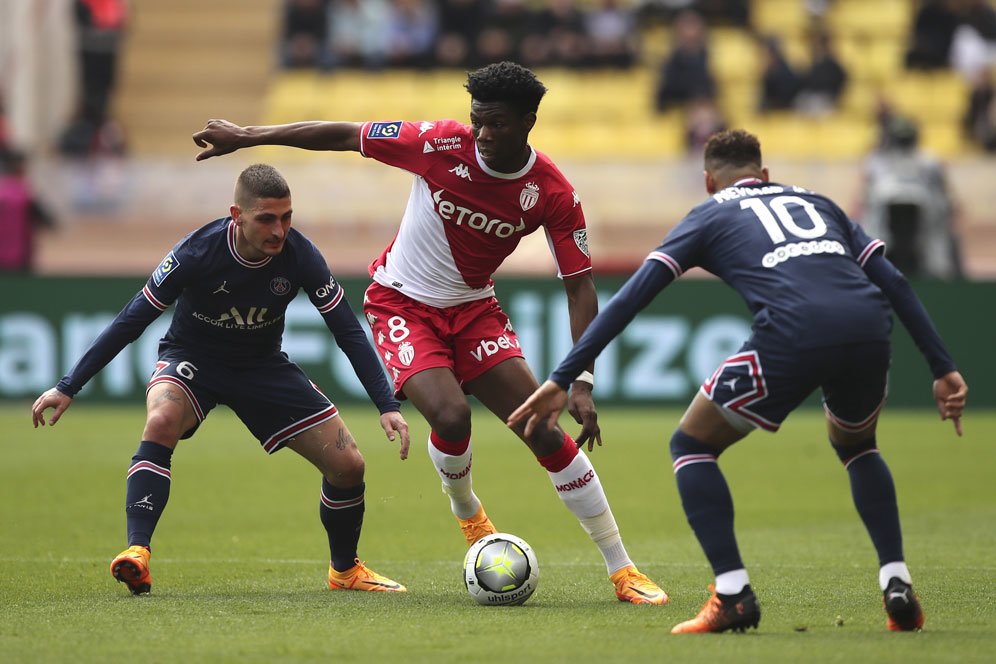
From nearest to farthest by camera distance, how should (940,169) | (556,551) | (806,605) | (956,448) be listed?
1. (806,605)
2. (556,551)
3. (956,448)
4. (940,169)

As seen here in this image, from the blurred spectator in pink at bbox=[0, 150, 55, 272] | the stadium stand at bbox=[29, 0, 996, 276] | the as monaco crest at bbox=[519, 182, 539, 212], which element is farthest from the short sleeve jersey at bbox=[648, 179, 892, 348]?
the blurred spectator in pink at bbox=[0, 150, 55, 272]

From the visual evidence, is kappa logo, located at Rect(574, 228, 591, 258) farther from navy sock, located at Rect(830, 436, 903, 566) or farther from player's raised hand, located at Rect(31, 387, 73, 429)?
player's raised hand, located at Rect(31, 387, 73, 429)

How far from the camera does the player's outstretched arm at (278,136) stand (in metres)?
6.82

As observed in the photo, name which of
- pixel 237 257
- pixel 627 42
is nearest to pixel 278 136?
pixel 237 257

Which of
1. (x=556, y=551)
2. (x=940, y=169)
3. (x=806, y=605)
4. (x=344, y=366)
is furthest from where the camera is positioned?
Answer: (x=344, y=366)

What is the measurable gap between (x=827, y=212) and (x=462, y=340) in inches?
79.9

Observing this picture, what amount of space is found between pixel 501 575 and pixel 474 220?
1.72 metres

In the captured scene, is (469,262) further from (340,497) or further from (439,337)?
(340,497)

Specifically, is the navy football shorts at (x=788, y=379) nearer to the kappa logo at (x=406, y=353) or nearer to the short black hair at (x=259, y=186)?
the kappa logo at (x=406, y=353)

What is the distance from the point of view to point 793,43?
22.8 meters

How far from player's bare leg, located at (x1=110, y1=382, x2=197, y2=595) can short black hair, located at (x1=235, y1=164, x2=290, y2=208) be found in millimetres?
1009

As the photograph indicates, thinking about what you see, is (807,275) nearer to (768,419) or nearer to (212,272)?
(768,419)

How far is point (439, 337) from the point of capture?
23.9ft

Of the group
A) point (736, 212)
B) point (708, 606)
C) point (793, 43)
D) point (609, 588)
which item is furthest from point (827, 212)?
point (793, 43)
